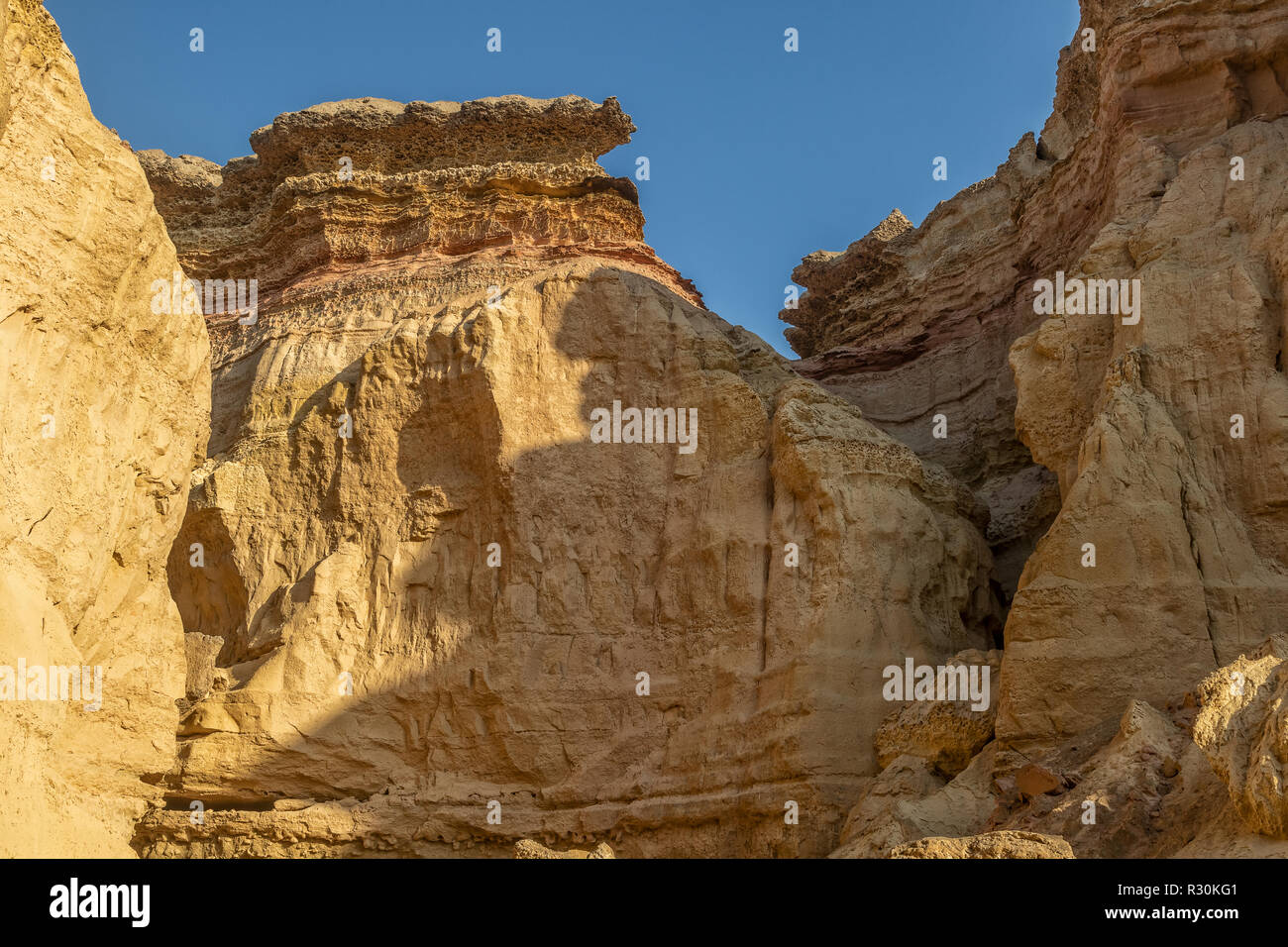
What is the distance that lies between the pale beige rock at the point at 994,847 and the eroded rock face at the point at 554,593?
6062 millimetres

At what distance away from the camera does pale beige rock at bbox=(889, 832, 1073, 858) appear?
12984 millimetres

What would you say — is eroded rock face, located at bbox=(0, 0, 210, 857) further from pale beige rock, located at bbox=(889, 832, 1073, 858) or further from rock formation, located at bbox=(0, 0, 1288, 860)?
pale beige rock, located at bbox=(889, 832, 1073, 858)

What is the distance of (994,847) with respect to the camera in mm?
13062

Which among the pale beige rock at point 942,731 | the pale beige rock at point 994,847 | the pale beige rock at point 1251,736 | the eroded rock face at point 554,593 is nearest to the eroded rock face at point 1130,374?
the pale beige rock at point 942,731

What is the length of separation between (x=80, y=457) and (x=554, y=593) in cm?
929

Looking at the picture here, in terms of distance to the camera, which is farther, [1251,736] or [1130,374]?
[1130,374]

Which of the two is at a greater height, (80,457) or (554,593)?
(80,457)

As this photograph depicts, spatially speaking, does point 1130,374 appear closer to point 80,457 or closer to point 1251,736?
point 1251,736

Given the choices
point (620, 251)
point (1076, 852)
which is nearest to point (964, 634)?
point (1076, 852)

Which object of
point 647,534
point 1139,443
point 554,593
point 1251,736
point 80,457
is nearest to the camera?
point 1251,736

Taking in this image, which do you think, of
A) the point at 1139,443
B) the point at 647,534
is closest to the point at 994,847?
the point at 1139,443

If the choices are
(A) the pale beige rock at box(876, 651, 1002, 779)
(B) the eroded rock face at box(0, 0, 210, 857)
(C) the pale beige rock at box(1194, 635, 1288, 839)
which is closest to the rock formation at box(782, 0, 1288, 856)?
(C) the pale beige rock at box(1194, 635, 1288, 839)

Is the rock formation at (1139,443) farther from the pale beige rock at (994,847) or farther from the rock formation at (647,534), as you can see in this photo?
the pale beige rock at (994,847)

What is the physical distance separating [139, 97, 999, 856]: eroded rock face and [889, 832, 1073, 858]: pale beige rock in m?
6.06
